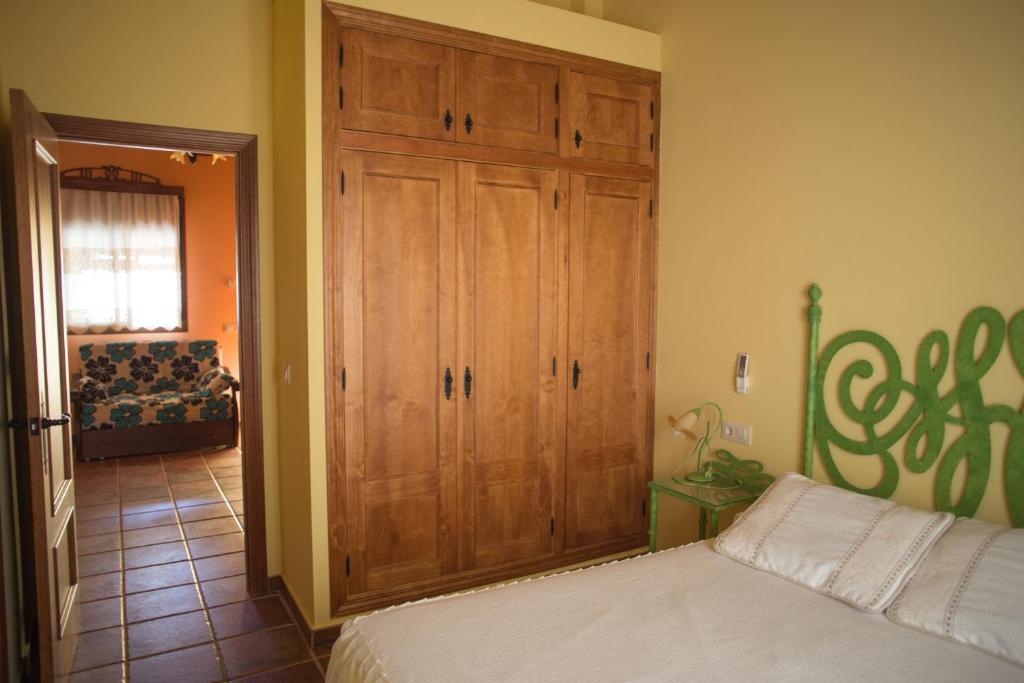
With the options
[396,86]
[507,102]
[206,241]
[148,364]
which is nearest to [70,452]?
[396,86]

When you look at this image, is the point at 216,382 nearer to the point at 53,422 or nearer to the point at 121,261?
the point at 121,261

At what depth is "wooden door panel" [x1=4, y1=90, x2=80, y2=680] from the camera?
7.35ft

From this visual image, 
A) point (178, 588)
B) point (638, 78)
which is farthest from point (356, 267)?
point (178, 588)

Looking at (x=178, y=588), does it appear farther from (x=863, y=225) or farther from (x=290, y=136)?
(x=863, y=225)

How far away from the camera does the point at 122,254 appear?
7.18 meters

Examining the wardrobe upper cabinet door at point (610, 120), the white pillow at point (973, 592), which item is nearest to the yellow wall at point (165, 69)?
the wardrobe upper cabinet door at point (610, 120)

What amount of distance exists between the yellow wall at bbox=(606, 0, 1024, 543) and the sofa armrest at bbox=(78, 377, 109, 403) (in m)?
4.98

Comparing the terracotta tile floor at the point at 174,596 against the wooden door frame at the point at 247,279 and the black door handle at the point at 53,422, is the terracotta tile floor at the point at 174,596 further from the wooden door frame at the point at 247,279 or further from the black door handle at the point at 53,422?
the black door handle at the point at 53,422

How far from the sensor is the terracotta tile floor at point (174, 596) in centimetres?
279

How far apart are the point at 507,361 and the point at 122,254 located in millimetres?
5676

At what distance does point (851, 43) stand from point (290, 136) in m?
2.25

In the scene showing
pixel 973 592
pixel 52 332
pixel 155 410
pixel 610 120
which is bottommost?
pixel 155 410

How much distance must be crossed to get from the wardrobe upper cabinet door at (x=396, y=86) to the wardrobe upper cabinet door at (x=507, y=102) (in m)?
0.07

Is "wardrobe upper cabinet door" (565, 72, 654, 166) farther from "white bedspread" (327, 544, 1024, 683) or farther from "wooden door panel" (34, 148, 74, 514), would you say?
"wooden door panel" (34, 148, 74, 514)
